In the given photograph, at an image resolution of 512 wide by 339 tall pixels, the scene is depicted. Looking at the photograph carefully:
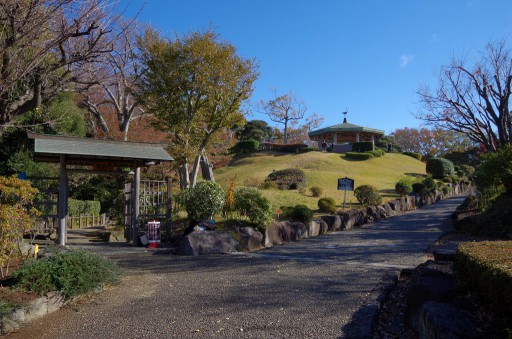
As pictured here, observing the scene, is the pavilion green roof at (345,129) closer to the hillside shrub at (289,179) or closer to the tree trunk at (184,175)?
the hillside shrub at (289,179)

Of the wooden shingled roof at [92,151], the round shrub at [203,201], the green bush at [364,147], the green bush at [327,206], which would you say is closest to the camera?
the wooden shingled roof at [92,151]

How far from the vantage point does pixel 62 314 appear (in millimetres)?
5727

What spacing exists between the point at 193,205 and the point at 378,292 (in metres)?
6.87

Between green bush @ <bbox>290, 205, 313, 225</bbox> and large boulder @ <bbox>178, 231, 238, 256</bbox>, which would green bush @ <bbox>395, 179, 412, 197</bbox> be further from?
large boulder @ <bbox>178, 231, 238, 256</bbox>

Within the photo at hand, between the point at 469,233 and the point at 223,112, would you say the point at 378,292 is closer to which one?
the point at 469,233

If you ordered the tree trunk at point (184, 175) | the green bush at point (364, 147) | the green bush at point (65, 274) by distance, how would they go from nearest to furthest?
1. the green bush at point (65, 274)
2. the tree trunk at point (184, 175)
3. the green bush at point (364, 147)

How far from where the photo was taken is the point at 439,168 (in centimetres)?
4053

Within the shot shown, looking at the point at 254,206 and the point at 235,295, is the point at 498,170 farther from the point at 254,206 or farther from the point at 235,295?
the point at 235,295

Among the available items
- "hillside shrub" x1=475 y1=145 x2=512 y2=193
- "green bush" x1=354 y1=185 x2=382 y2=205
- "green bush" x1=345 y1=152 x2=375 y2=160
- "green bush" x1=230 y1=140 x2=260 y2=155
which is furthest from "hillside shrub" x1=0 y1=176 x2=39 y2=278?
"green bush" x1=230 y1=140 x2=260 y2=155

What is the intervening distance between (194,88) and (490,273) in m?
13.2

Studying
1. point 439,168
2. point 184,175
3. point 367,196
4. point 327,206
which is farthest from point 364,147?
point 184,175

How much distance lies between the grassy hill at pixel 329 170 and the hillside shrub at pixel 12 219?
14.9 meters

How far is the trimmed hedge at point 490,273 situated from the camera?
3.64 m

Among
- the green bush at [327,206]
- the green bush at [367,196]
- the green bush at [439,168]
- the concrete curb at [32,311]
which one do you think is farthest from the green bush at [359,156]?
the concrete curb at [32,311]
